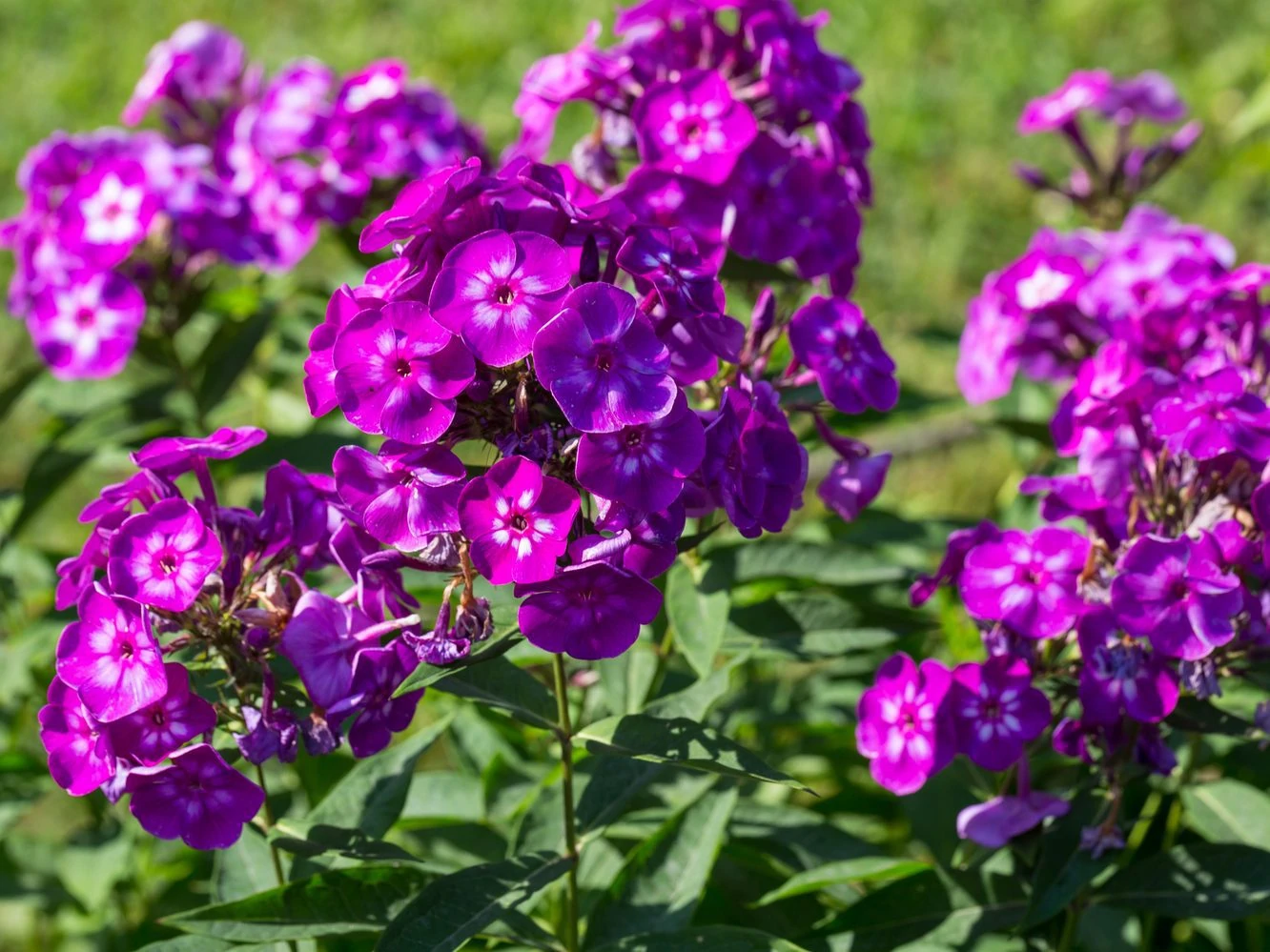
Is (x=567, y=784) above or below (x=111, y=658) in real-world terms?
below

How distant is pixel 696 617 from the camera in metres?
2.14

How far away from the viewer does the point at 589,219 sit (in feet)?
5.60

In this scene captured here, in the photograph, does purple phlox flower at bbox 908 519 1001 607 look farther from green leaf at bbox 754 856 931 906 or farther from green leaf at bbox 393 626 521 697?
green leaf at bbox 393 626 521 697

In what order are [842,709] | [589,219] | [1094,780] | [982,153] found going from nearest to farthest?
[589,219]
[1094,780]
[842,709]
[982,153]

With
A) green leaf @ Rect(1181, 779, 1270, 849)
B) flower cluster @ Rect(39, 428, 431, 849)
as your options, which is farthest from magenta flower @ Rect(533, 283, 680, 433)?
green leaf @ Rect(1181, 779, 1270, 849)

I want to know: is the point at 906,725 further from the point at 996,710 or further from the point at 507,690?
the point at 507,690

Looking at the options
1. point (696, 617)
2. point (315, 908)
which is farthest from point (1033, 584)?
point (315, 908)

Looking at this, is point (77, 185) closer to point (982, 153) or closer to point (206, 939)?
point (206, 939)

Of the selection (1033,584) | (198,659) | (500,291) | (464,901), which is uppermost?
(500,291)

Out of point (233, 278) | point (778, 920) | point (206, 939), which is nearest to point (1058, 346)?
point (778, 920)

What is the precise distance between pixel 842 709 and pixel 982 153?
11.6ft

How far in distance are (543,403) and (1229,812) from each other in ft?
4.44

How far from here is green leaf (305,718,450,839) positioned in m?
1.99

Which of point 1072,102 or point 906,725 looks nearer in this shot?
point 906,725
